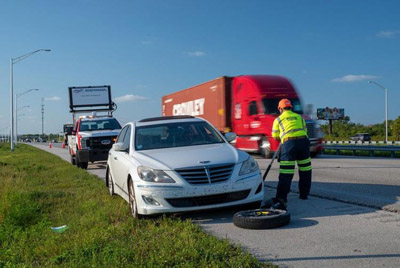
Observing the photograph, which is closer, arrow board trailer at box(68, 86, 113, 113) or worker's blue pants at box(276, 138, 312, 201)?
worker's blue pants at box(276, 138, 312, 201)

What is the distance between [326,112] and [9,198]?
284 ft

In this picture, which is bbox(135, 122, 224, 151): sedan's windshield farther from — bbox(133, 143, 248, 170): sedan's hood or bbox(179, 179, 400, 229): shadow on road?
bbox(179, 179, 400, 229): shadow on road

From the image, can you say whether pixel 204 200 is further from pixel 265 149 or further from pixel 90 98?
pixel 90 98

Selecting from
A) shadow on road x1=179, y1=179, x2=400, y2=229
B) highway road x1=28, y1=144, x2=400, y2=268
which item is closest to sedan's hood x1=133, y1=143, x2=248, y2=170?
shadow on road x1=179, y1=179, x2=400, y2=229

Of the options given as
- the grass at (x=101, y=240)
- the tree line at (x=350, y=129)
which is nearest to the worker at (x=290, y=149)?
the grass at (x=101, y=240)

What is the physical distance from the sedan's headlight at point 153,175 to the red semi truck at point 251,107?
13221 millimetres

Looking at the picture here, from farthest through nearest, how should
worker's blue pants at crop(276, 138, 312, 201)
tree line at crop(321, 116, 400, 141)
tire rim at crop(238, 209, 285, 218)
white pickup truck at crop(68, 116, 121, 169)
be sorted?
tree line at crop(321, 116, 400, 141) → white pickup truck at crop(68, 116, 121, 169) → worker's blue pants at crop(276, 138, 312, 201) → tire rim at crop(238, 209, 285, 218)

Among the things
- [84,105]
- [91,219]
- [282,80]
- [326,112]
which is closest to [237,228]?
[91,219]

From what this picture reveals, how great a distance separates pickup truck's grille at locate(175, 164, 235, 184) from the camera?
6562mm

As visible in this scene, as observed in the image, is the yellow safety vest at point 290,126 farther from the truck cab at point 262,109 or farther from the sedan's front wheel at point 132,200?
the truck cab at point 262,109

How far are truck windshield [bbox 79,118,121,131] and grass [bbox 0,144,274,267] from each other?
876cm

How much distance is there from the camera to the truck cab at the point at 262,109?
19734 millimetres

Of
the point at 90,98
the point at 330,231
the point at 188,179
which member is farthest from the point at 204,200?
the point at 90,98

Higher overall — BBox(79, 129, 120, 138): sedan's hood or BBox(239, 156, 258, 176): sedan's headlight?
BBox(79, 129, 120, 138): sedan's hood
